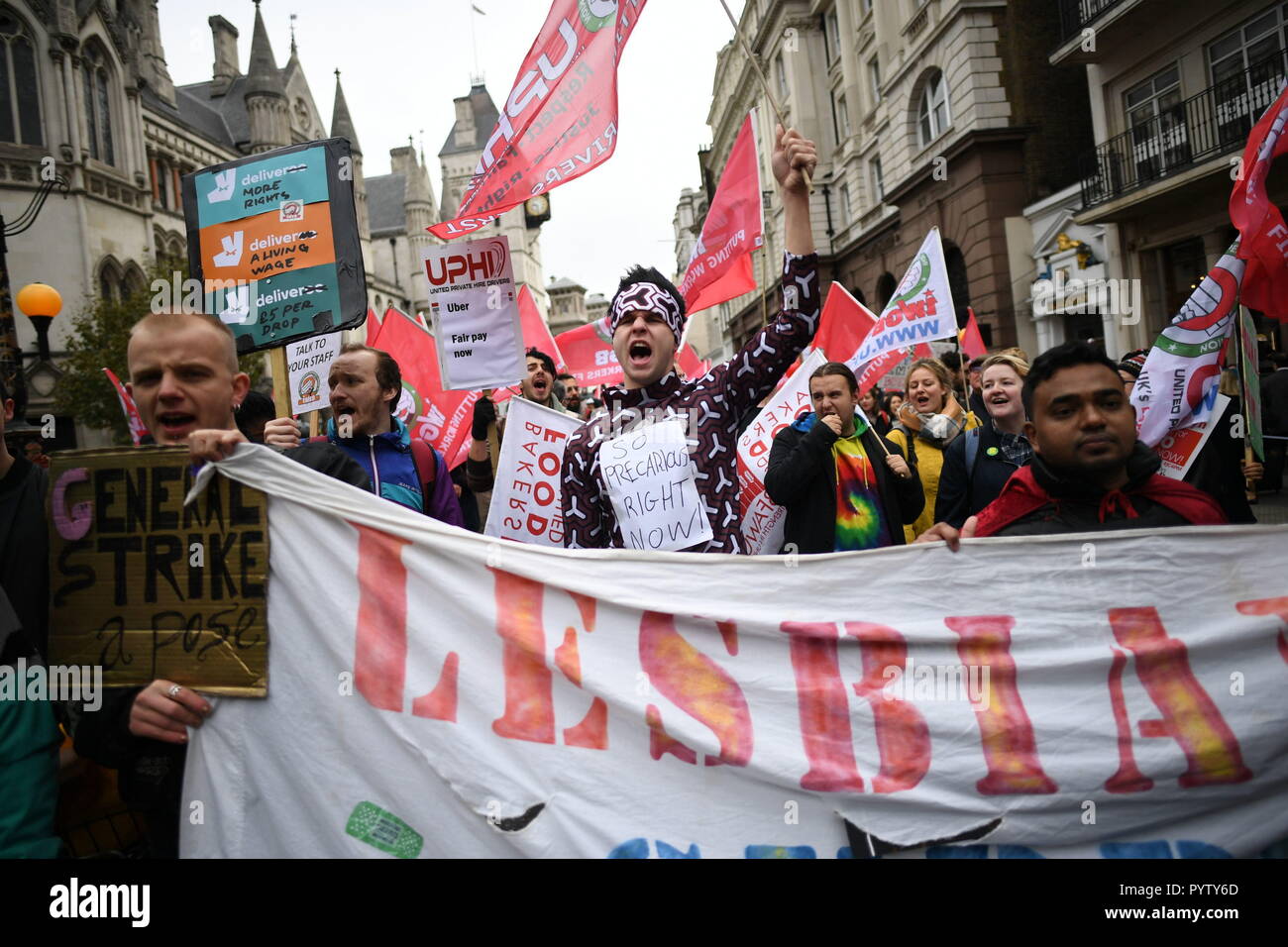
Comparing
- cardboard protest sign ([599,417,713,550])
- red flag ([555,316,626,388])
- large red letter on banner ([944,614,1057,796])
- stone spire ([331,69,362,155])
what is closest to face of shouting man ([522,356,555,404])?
cardboard protest sign ([599,417,713,550])

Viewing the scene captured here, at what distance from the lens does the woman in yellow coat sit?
5184 millimetres

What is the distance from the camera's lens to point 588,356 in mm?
10859

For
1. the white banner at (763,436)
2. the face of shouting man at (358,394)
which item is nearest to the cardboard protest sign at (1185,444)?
the white banner at (763,436)

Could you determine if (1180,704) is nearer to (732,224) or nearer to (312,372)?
(732,224)

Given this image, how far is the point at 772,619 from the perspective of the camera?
7.70 feet

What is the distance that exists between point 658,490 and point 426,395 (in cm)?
538

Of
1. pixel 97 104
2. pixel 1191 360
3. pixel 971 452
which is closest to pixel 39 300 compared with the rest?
pixel 971 452

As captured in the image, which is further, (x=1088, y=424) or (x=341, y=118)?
(x=341, y=118)

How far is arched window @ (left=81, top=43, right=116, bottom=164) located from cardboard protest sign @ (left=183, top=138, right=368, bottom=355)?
132ft

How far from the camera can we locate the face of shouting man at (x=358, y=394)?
4.02 meters

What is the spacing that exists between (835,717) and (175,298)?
271 centimetres

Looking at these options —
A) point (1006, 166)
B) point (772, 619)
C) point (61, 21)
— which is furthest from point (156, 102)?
point (772, 619)

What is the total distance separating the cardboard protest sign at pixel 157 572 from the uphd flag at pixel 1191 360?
3924mm

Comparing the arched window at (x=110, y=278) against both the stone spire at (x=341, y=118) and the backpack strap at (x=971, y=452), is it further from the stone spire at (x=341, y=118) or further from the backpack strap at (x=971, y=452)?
the stone spire at (x=341, y=118)
